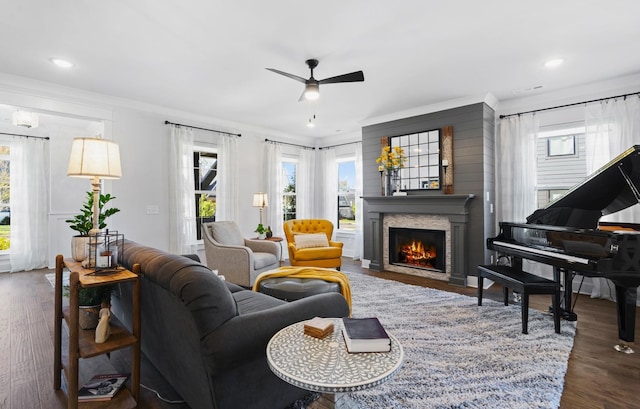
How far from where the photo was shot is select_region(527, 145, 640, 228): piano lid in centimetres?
254

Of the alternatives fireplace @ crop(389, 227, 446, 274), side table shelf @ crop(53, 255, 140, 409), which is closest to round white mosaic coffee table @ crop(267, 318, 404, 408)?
side table shelf @ crop(53, 255, 140, 409)

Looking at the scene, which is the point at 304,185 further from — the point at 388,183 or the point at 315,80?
the point at 315,80

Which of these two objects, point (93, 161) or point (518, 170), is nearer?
point (93, 161)

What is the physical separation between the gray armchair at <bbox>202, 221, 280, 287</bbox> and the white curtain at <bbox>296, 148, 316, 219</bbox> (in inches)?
86.8

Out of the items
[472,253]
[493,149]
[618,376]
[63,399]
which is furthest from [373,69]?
[63,399]

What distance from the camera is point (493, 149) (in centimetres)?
464

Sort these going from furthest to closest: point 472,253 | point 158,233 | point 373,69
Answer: point 158,233 → point 472,253 → point 373,69

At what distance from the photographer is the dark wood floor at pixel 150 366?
1875 millimetres

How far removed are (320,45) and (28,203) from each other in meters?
5.87

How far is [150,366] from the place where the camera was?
2250mm

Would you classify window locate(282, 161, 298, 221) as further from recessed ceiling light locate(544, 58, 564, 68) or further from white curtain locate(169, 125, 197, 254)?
recessed ceiling light locate(544, 58, 564, 68)

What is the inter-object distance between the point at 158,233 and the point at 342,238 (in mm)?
3649

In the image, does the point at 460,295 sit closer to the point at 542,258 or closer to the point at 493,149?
the point at 542,258

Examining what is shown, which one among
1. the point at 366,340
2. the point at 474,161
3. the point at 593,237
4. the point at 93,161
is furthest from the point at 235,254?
the point at 593,237
